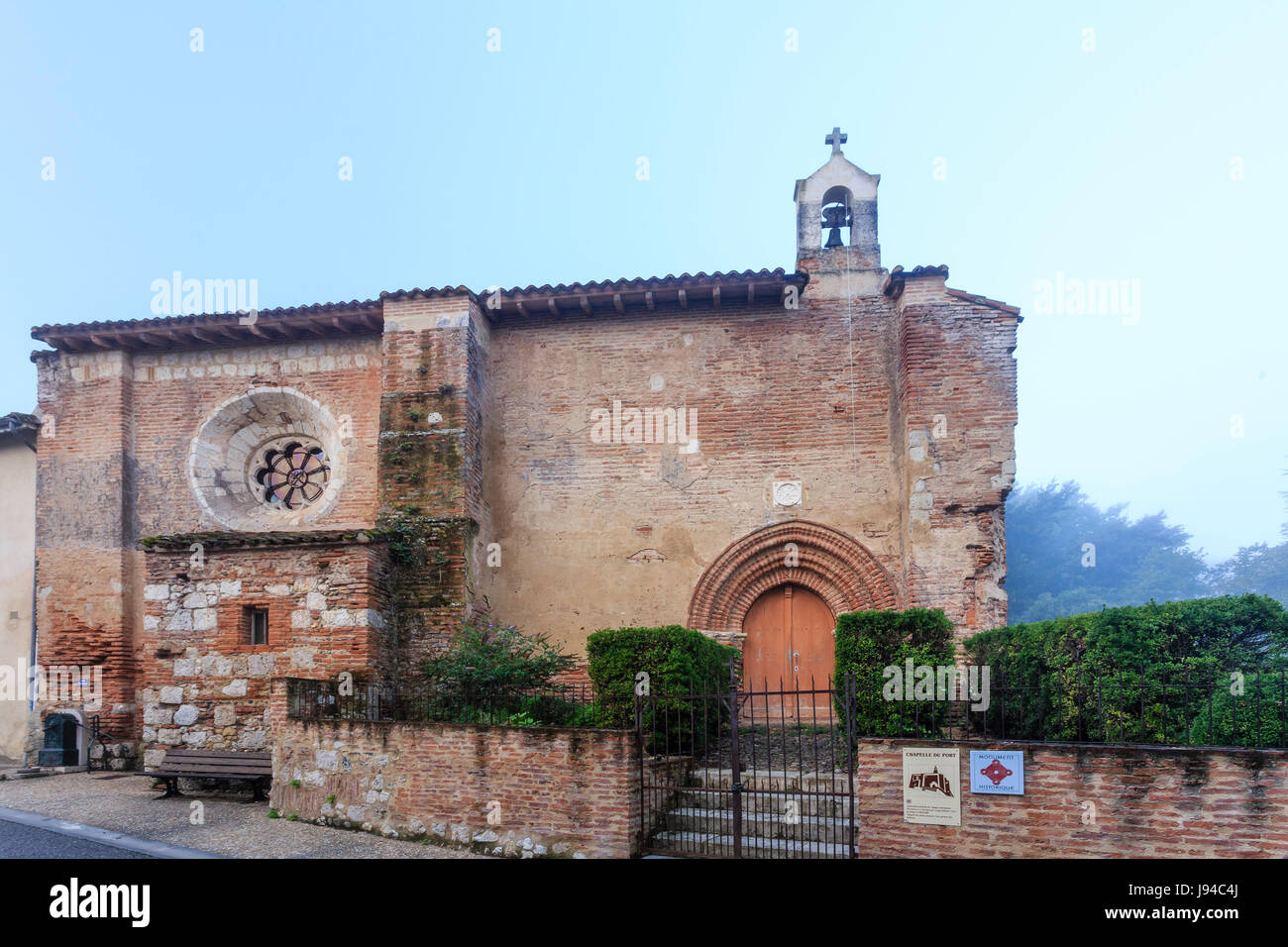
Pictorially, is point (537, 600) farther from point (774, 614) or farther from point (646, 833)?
point (646, 833)

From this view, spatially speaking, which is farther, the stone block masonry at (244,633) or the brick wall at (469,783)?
the stone block masonry at (244,633)

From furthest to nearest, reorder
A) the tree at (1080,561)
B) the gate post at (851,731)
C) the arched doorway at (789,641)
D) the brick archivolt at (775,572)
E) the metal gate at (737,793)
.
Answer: the tree at (1080,561) → the arched doorway at (789,641) → the brick archivolt at (775,572) → the metal gate at (737,793) → the gate post at (851,731)

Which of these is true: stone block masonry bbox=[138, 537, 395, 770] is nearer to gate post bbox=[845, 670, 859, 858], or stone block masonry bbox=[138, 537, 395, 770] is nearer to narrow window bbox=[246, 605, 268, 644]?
narrow window bbox=[246, 605, 268, 644]

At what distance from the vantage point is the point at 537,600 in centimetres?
1297

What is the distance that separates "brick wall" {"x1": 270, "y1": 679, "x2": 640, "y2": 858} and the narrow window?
2257 mm

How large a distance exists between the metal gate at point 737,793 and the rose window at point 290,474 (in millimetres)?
7587

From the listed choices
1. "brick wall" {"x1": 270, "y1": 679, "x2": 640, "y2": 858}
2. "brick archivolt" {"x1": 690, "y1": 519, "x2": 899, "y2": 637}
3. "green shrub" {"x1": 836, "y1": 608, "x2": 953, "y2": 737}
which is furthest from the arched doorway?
"brick wall" {"x1": 270, "y1": 679, "x2": 640, "y2": 858}

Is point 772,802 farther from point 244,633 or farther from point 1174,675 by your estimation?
point 244,633

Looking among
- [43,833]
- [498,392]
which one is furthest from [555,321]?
[43,833]

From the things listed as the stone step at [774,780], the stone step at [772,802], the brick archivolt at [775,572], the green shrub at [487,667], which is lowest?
the stone step at [772,802]

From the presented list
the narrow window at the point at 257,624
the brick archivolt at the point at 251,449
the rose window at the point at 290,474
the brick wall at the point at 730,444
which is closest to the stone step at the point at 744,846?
the brick wall at the point at 730,444

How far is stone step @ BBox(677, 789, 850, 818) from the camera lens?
25.8 feet

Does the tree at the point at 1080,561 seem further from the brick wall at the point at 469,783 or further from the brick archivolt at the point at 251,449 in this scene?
the brick wall at the point at 469,783

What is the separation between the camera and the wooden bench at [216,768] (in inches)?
396
